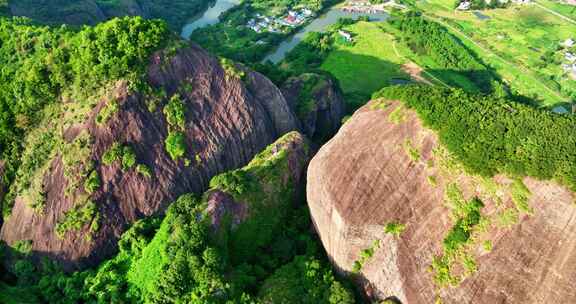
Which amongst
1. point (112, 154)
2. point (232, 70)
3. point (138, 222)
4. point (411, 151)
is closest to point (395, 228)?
point (411, 151)

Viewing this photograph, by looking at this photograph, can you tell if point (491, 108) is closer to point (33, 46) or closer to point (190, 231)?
point (190, 231)

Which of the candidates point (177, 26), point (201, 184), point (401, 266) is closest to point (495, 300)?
point (401, 266)

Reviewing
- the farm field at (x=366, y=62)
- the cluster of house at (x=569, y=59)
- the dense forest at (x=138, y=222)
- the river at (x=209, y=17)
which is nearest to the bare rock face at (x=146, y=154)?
the dense forest at (x=138, y=222)

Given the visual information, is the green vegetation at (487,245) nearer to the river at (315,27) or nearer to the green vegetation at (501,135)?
the green vegetation at (501,135)

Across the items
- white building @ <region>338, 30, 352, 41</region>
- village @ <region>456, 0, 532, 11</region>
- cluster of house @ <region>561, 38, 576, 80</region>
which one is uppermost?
white building @ <region>338, 30, 352, 41</region>

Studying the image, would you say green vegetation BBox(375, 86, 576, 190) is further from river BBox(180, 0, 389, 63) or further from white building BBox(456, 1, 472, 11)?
white building BBox(456, 1, 472, 11)

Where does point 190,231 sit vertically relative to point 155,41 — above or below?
below

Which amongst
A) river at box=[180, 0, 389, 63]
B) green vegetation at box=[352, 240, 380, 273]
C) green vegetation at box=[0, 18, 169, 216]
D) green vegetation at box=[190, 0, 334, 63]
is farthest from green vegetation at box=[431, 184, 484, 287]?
river at box=[180, 0, 389, 63]
